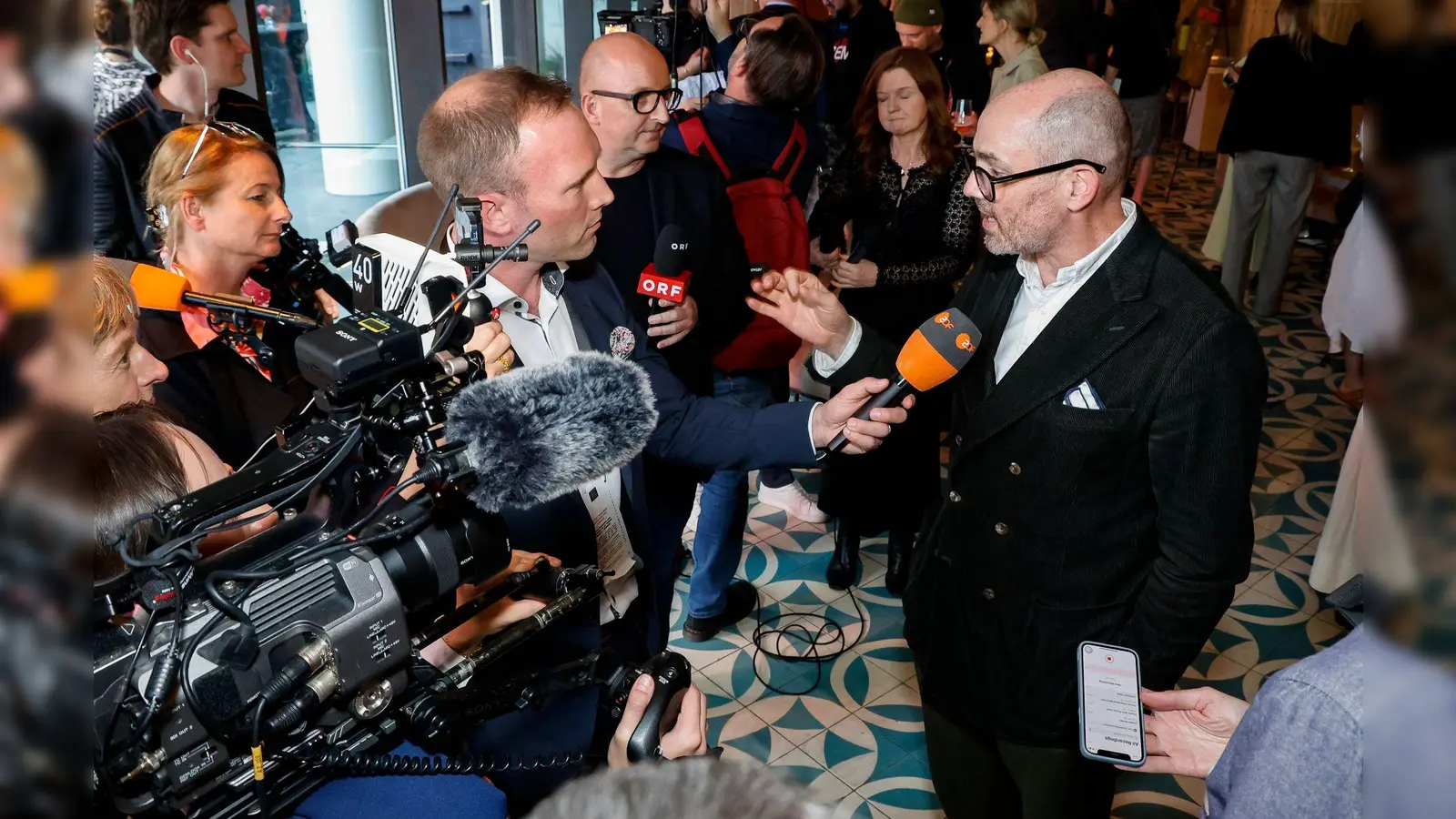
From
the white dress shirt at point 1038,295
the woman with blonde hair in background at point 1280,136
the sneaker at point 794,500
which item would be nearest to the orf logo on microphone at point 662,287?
the white dress shirt at point 1038,295

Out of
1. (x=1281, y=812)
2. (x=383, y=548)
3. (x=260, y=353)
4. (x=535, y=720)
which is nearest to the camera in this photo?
(x=1281, y=812)

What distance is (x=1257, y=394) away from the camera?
1605 mm

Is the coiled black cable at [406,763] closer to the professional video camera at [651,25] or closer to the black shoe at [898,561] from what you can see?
the black shoe at [898,561]

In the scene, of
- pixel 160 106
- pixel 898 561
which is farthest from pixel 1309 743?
pixel 160 106

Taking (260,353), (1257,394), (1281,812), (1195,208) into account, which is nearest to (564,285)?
(260,353)

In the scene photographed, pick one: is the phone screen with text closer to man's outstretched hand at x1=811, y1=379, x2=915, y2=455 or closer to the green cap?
man's outstretched hand at x1=811, y1=379, x2=915, y2=455

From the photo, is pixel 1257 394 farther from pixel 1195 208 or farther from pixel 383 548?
pixel 1195 208

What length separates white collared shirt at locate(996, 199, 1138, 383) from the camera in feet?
5.76

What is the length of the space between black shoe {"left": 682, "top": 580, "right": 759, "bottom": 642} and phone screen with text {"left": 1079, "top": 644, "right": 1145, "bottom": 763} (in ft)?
5.38

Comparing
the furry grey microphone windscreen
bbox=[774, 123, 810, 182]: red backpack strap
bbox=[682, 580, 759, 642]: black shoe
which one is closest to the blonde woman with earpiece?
bbox=[774, 123, 810, 182]: red backpack strap

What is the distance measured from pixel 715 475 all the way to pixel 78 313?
9.42ft

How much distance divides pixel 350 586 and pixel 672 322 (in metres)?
1.42

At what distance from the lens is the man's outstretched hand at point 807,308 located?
206 cm

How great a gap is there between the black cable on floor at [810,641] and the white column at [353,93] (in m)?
3.06
